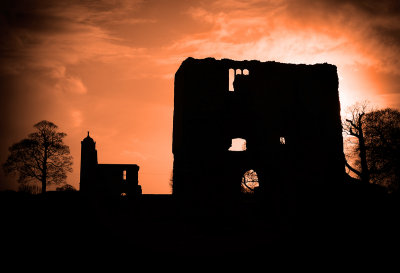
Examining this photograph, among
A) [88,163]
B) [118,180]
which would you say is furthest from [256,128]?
[118,180]

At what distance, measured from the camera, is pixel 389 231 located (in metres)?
9.64

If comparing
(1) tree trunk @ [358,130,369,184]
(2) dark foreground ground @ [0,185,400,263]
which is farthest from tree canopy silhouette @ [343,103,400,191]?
(2) dark foreground ground @ [0,185,400,263]

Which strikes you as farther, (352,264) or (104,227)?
(104,227)

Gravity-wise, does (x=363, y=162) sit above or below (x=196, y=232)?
above

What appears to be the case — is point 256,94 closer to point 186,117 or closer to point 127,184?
point 186,117

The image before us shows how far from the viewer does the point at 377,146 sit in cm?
2027

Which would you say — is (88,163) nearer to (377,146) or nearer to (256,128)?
(256,128)

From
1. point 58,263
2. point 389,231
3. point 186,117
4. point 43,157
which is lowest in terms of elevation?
point 58,263

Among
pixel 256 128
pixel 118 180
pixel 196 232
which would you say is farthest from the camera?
pixel 118 180

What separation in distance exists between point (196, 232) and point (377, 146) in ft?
42.6

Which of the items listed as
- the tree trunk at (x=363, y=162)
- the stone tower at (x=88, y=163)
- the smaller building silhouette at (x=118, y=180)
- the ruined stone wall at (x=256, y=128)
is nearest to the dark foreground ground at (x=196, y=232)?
the ruined stone wall at (x=256, y=128)

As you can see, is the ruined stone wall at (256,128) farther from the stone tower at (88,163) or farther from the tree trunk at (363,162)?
the stone tower at (88,163)

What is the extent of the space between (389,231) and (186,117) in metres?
9.25

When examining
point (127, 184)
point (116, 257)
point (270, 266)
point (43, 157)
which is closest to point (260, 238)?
point (270, 266)
